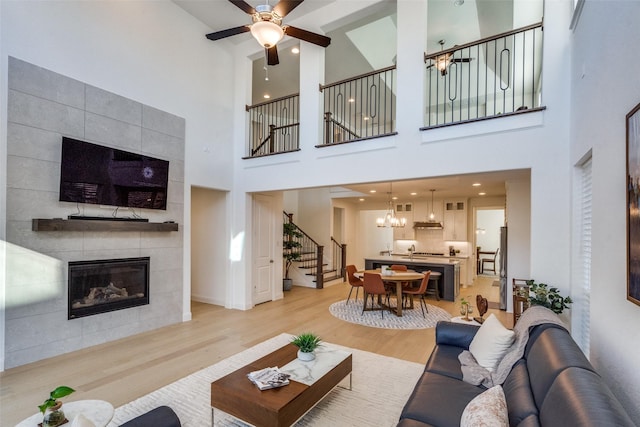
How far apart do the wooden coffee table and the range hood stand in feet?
23.8

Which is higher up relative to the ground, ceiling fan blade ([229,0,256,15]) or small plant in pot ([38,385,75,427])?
ceiling fan blade ([229,0,256,15])

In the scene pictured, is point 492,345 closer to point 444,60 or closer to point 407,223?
point 444,60

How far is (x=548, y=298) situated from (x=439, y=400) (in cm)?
227

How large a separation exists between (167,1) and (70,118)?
2.63 meters

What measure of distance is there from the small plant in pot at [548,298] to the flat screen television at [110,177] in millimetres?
5255

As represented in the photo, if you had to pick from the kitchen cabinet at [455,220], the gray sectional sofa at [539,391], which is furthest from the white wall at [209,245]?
the kitchen cabinet at [455,220]

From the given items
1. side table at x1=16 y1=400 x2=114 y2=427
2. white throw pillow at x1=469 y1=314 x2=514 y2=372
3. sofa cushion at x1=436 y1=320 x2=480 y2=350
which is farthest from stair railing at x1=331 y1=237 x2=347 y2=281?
side table at x1=16 y1=400 x2=114 y2=427

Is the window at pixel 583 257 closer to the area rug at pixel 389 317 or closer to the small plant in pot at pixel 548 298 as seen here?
the small plant in pot at pixel 548 298

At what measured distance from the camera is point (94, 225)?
13.4 ft

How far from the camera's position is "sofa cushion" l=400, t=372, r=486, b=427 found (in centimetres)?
183

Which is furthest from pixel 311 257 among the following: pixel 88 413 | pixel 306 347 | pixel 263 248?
pixel 88 413

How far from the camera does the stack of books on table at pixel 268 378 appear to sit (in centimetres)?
230

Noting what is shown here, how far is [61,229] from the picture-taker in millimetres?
3795

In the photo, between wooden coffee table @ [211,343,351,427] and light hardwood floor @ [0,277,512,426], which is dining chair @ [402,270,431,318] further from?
wooden coffee table @ [211,343,351,427]
